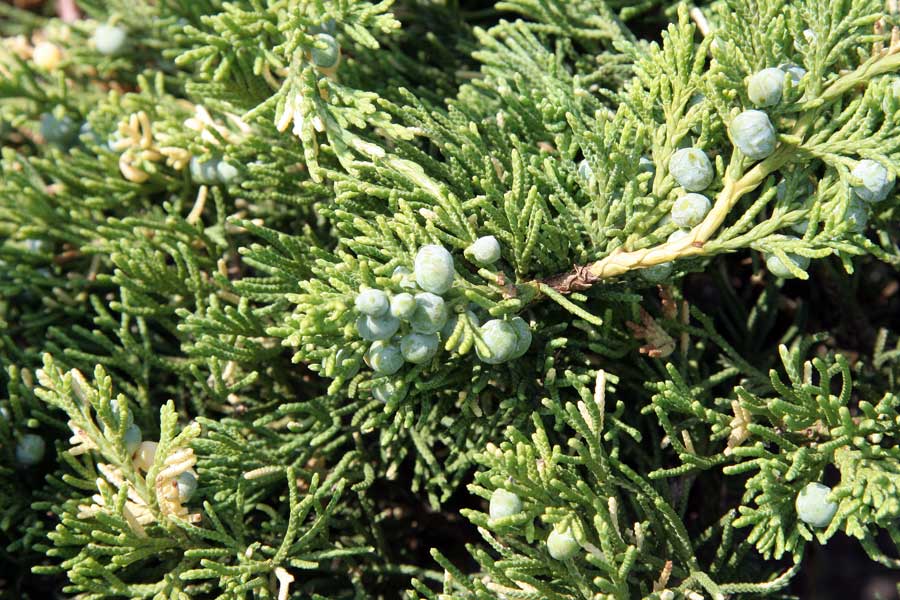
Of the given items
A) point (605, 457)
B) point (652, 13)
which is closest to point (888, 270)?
point (652, 13)

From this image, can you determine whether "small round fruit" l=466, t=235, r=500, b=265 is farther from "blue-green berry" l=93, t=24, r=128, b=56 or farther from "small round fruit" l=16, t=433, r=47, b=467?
"blue-green berry" l=93, t=24, r=128, b=56

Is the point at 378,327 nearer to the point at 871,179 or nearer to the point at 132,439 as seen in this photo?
the point at 132,439

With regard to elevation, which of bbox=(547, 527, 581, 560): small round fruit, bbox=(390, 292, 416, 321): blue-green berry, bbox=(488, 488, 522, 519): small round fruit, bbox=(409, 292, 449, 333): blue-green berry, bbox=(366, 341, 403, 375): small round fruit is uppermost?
bbox=(390, 292, 416, 321): blue-green berry

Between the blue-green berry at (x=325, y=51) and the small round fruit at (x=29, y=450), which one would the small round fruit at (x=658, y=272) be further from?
the small round fruit at (x=29, y=450)

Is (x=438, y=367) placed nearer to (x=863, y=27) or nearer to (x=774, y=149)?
(x=774, y=149)

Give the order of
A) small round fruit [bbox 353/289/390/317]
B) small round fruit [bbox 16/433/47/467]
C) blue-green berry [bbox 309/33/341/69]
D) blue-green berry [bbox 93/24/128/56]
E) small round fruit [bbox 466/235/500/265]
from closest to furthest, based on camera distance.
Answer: small round fruit [bbox 353/289/390/317] < small round fruit [bbox 466/235/500/265] < blue-green berry [bbox 309/33/341/69] < small round fruit [bbox 16/433/47/467] < blue-green berry [bbox 93/24/128/56]

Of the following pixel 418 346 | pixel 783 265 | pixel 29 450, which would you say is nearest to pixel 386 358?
pixel 418 346

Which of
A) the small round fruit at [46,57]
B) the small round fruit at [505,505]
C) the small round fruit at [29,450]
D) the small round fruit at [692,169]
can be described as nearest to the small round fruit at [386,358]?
the small round fruit at [505,505]

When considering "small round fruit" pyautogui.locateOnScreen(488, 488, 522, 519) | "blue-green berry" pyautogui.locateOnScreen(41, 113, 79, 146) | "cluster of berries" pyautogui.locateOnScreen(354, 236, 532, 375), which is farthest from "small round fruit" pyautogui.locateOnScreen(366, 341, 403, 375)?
"blue-green berry" pyautogui.locateOnScreen(41, 113, 79, 146)
